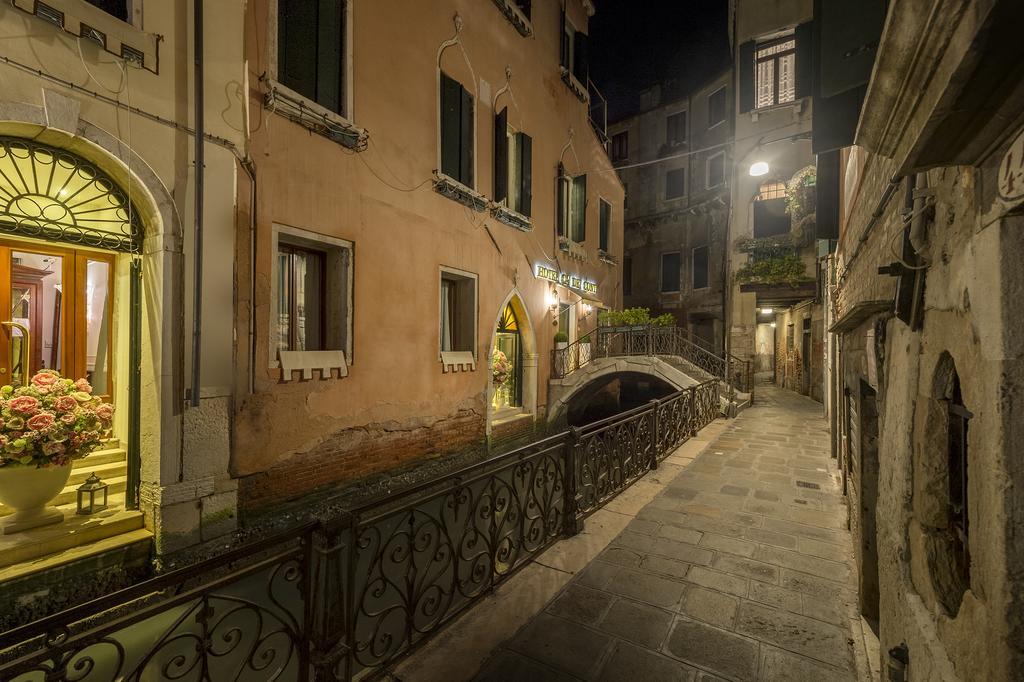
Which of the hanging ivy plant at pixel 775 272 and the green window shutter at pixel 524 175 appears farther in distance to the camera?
the hanging ivy plant at pixel 775 272

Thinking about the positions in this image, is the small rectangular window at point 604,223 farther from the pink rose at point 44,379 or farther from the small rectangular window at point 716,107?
the pink rose at point 44,379

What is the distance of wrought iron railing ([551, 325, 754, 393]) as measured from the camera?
13180 mm

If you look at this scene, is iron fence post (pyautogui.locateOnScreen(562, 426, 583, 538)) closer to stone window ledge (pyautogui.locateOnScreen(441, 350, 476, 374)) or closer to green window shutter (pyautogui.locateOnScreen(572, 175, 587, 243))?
stone window ledge (pyautogui.locateOnScreen(441, 350, 476, 374))

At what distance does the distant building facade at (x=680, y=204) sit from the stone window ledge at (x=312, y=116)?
14.3 meters

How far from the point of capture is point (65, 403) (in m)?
4.42

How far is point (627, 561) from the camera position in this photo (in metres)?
3.89

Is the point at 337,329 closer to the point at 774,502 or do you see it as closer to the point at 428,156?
the point at 428,156

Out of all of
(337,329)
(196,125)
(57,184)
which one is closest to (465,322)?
(337,329)

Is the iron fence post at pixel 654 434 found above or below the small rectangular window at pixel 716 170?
below

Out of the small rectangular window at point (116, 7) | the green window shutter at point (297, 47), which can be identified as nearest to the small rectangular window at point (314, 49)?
the green window shutter at point (297, 47)

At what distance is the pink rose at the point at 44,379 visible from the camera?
4398 mm

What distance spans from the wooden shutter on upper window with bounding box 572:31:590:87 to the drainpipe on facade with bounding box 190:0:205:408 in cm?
1189

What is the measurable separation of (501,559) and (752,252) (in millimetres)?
15300

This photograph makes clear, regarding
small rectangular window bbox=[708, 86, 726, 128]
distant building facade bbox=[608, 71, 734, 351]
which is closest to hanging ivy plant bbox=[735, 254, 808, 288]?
distant building facade bbox=[608, 71, 734, 351]
